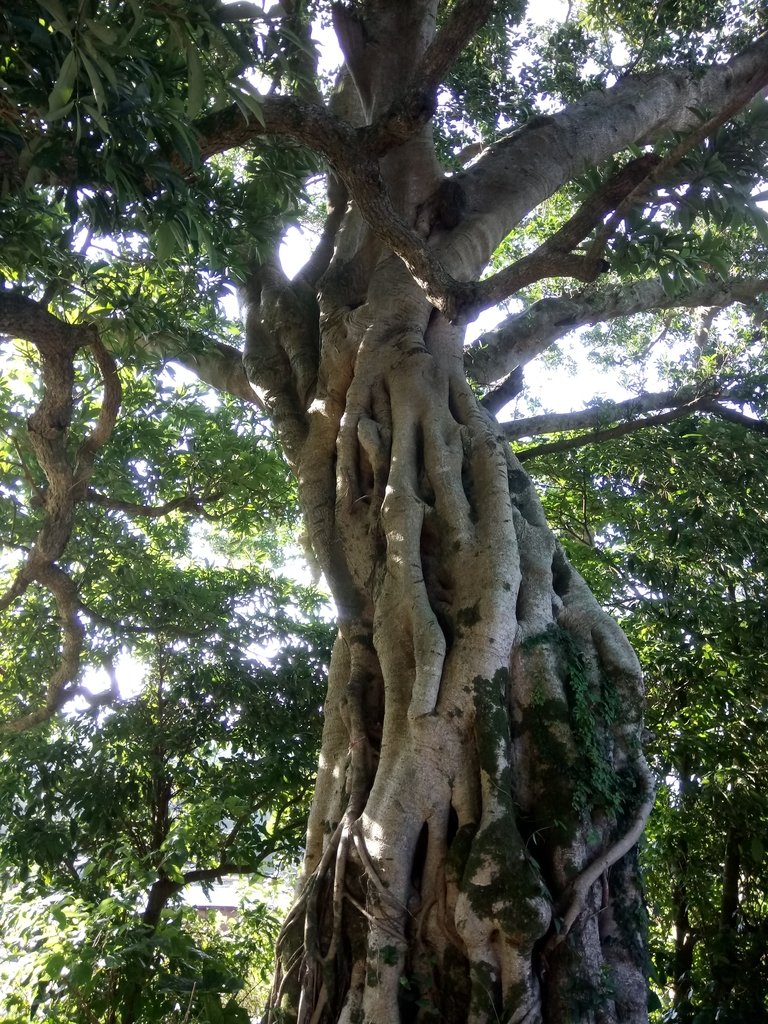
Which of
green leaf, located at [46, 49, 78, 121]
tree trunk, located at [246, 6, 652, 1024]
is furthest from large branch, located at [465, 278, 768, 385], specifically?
green leaf, located at [46, 49, 78, 121]

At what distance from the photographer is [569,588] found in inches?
166

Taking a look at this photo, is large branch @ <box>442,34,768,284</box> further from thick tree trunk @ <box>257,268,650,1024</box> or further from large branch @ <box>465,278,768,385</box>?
thick tree trunk @ <box>257,268,650,1024</box>

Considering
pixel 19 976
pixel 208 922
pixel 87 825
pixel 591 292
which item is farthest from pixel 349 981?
pixel 591 292

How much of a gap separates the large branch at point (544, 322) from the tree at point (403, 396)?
3 cm

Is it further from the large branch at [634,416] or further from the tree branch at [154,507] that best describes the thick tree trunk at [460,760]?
the tree branch at [154,507]

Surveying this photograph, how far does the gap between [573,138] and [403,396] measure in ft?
9.52

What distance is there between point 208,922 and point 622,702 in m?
4.98

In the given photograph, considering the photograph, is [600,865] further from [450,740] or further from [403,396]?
[403,396]

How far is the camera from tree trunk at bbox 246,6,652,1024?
2949 millimetres

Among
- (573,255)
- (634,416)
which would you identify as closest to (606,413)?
(634,416)

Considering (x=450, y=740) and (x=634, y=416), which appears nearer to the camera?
(x=450, y=740)

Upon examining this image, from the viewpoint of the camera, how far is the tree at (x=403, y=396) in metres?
2.97

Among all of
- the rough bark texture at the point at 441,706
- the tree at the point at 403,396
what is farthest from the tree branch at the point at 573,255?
the rough bark texture at the point at 441,706

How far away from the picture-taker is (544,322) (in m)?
6.52
